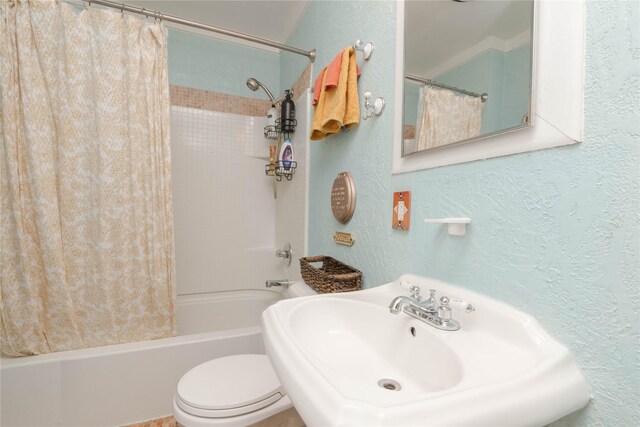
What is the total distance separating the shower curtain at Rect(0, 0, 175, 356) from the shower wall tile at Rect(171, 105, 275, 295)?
2.03 ft

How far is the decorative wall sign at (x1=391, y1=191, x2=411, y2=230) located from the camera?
889 millimetres

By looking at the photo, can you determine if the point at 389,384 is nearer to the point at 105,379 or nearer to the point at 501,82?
the point at 501,82

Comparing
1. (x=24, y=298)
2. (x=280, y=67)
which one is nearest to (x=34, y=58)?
(x=24, y=298)

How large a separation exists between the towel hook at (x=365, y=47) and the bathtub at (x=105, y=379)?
1.40 m

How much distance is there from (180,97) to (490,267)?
219 centimetres

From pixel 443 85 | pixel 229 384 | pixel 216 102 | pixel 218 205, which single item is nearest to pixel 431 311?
pixel 443 85

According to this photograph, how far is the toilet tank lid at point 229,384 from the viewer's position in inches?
34.9

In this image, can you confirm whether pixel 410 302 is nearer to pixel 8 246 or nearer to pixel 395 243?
pixel 395 243

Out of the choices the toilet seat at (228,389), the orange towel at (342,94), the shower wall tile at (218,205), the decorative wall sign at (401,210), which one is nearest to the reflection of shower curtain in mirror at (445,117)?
the decorative wall sign at (401,210)

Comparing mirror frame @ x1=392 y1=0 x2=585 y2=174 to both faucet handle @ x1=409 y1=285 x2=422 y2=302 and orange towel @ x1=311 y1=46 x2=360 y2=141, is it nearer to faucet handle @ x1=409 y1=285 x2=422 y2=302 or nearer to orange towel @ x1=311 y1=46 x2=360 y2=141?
faucet handle @ x1=409 y1=285 x2=422 y2=302

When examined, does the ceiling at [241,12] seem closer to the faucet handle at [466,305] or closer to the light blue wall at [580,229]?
the light blue wall at [580,229]

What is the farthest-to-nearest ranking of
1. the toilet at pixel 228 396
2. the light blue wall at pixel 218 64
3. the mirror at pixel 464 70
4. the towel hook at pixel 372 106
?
the light blue wall at pixel 218 64, the towel hook at pixel 372 106, the toilet at pixel 228 396, the mirror at pixel 464 70

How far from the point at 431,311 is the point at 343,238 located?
607 millimetres

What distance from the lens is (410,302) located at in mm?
687
